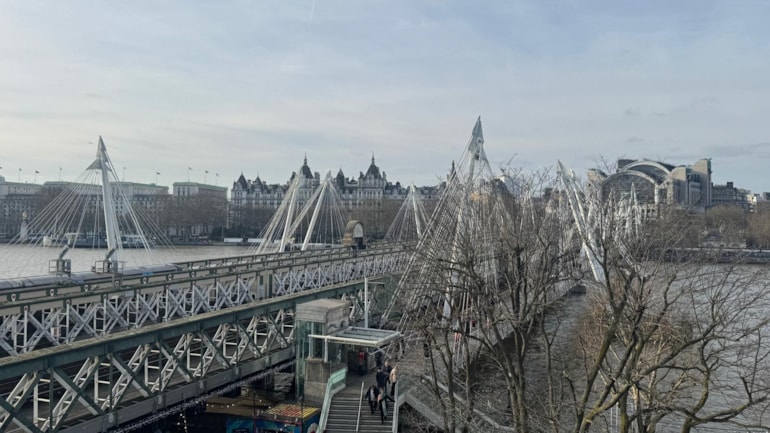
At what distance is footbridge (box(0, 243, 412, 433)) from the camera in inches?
465

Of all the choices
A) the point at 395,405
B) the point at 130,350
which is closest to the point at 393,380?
the point at 395,405

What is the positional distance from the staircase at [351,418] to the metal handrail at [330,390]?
129 mm

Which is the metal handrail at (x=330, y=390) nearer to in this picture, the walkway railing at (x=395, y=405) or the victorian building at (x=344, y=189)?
the walkway railing at (x=395, y=405)

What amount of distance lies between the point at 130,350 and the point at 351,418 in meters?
7.43

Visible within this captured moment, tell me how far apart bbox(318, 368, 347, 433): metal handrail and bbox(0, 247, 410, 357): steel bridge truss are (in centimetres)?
459

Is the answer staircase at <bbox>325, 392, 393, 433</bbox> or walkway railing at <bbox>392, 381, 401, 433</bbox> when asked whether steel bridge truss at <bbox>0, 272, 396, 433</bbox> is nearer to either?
staircase at <bbox>325, 392, 393, 433</bbox>

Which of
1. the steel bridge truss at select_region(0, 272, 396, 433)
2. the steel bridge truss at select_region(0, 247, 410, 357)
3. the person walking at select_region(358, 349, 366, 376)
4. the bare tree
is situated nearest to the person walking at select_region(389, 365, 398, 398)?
the person walking at select_region(358, 349, 366, 376)

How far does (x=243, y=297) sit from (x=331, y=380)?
11.5 m

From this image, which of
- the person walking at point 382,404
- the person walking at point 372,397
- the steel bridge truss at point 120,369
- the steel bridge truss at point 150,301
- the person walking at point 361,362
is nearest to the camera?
the steel bridge truss at point 120,369

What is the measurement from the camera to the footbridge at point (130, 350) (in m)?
11.8

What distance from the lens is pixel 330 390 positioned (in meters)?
16.6

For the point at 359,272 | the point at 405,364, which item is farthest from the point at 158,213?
the point at 405,364

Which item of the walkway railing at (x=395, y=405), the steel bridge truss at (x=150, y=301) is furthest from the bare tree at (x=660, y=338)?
the steel bridge truss at (x=150, y=301)

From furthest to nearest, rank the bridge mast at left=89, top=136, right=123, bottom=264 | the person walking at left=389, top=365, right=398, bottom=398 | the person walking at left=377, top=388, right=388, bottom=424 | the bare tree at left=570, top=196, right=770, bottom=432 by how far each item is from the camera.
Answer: the bridge mast at left=89, top=136, right=123, bottom=264 < the person walking at left=389, top=365, right=398, bottom=398 < the person walking at left=377, top=388, right=388, bottom=424 < the bare tree at left=570, top=196, right=770, bottom=432
